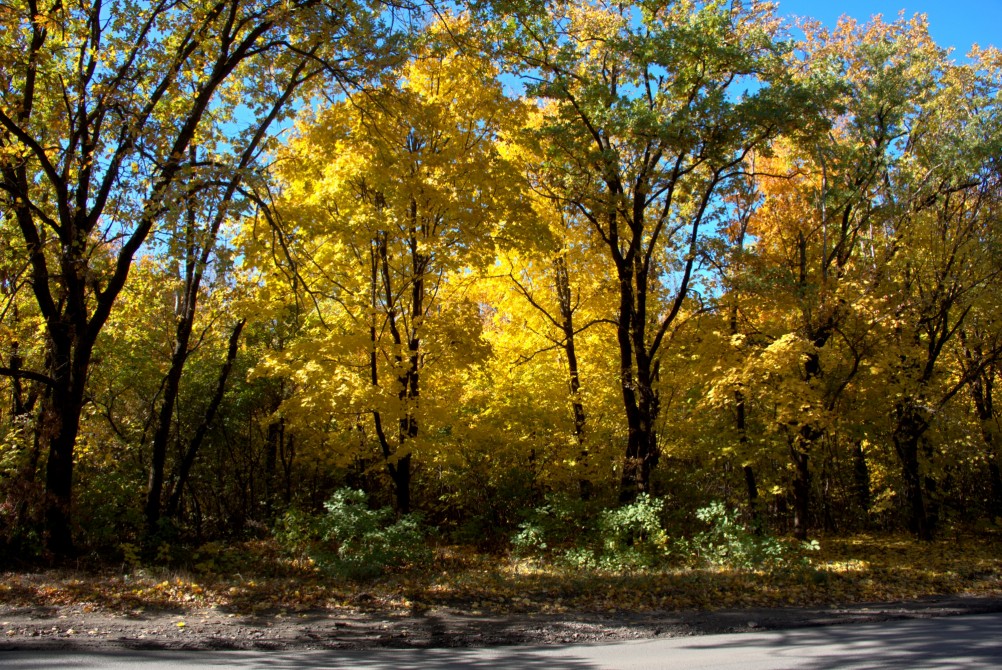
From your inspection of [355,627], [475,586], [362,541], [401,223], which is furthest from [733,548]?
[401,223]

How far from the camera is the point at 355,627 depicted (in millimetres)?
6773

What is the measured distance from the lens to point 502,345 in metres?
16.5

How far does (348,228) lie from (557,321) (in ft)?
20.3

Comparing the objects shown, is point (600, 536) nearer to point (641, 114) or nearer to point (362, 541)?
point (362, 541)

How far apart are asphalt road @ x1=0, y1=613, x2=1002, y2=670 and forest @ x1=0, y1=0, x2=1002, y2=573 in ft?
11.5

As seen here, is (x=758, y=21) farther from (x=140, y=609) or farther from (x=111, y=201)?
(x=140, y=609)

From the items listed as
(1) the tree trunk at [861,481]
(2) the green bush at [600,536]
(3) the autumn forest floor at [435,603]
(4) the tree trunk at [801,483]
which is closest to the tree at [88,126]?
(3) the autumn forest floor at [435,603]

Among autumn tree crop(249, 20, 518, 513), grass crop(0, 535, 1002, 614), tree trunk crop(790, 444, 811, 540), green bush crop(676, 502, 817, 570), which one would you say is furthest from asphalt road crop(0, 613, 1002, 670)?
tree trunk crop(790, 444, 811, 540)

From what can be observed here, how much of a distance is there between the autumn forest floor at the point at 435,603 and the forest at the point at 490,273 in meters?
1.03

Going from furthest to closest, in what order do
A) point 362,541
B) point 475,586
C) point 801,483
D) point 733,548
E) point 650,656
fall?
point 801,483
point 733,548
point 362,541
point 475,586
point 650,656

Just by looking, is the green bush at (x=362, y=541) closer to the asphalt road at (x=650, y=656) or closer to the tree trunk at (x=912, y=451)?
the asphalt road at (x=650, y=656)

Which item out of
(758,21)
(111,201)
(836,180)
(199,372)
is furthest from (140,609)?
(758,21)

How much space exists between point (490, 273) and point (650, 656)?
1063cm

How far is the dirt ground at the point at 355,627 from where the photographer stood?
6039 millimetres
